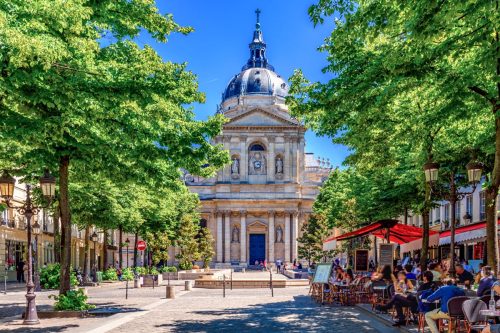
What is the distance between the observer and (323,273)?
87.2 ft

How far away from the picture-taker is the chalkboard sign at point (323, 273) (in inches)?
1025

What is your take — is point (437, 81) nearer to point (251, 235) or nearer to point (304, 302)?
point (304, 302)

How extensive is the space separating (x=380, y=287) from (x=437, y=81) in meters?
8.23

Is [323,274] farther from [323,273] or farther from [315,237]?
[315,237]

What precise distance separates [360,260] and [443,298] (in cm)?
1989

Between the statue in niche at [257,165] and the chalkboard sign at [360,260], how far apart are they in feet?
206

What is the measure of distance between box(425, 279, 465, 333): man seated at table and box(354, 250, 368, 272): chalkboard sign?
1904 cm

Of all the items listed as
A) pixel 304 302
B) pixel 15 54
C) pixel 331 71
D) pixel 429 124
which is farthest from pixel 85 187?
pixel 15 54

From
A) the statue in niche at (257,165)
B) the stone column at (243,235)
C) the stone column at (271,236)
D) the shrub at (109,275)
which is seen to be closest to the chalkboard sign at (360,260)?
the shrub at (109,275)

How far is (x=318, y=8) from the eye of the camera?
41.6 ft

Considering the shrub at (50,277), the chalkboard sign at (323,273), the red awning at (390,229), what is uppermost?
the red awning at (390,229)

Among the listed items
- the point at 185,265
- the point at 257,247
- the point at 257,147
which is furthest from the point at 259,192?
the point at 185,265

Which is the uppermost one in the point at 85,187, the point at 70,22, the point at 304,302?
the point at 70,22

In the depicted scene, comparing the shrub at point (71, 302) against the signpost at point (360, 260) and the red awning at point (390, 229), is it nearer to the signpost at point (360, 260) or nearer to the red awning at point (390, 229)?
the red awning at point (390, 229)
